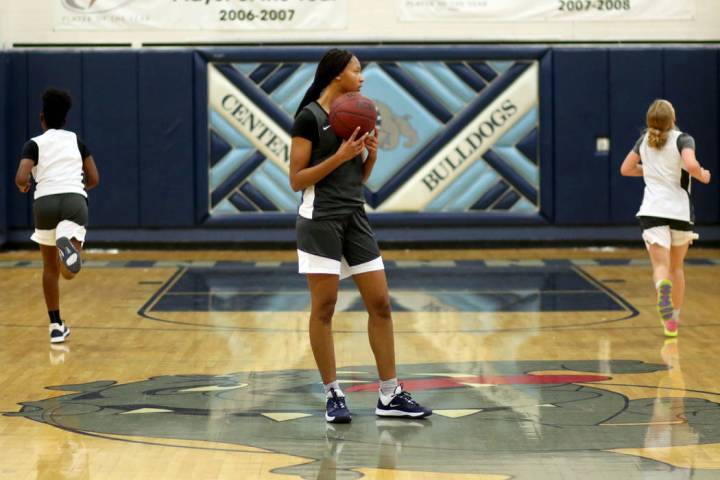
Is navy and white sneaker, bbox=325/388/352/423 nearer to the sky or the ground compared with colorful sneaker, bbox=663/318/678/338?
nearer to the ground

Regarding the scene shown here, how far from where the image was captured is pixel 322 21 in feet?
46.5

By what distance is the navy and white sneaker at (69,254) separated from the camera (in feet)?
26.0

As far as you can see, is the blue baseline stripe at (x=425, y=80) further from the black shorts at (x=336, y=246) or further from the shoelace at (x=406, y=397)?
the shoelace at (x=406, y=397)

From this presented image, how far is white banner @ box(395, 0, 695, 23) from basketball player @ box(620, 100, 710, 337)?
240 inches

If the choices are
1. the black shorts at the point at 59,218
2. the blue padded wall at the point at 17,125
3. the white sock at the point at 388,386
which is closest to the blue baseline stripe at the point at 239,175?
the blue padded wall at the point at 17,125

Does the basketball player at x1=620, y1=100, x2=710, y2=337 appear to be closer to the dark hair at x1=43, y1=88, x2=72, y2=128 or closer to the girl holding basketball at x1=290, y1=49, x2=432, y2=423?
the girl holding basketball at x1=290, y1=49, x2=432, y2=423

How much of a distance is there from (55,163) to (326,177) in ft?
9.52

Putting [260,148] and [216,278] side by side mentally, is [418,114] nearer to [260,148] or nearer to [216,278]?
[260,148]

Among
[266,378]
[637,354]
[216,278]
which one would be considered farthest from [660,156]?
[216,278]

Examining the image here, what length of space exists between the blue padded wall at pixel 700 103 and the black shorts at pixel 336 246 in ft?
→ 29.2

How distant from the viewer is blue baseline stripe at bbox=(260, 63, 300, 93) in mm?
14141

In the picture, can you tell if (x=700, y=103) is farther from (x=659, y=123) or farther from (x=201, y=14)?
(x=659, y=123)

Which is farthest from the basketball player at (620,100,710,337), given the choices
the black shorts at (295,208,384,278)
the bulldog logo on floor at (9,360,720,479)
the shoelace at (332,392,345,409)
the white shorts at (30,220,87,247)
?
the white shorts at (30,220,87,247)

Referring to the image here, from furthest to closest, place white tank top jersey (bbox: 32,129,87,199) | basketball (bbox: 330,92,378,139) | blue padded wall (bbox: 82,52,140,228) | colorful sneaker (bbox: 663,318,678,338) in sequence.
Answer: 1. blue padded wall (bbox: 82,52,140,228)
2. colorful sneaker (bbox: 663,318,678,338)
3. white tank top jersey (bbox: 32,129,87,199)
4. basketball (bbox: 330,92,378,139)
